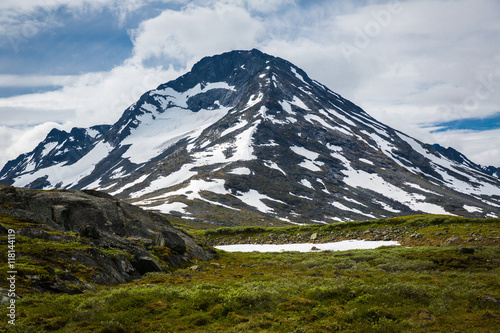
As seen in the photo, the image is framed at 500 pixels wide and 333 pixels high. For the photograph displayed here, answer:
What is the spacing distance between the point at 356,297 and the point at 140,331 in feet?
36.7

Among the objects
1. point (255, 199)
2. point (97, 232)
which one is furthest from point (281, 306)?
point (255, 199)

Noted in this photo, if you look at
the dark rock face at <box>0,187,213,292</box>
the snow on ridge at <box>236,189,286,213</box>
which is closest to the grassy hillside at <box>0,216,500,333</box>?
the dark rock face at <box>0,187,213,292</box>

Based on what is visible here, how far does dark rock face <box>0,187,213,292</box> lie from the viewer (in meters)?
22.5

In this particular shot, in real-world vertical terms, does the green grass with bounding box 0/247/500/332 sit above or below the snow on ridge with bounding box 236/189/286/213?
below

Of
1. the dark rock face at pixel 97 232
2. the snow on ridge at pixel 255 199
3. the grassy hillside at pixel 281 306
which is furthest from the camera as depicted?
the snow on ridge at pixel 255 199

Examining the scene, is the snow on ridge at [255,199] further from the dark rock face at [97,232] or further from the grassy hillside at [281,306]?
the grassy hillside at [281,306]

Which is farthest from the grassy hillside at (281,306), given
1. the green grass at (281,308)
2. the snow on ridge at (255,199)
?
the snow on ridge at (255,199)

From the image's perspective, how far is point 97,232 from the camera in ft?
90.2

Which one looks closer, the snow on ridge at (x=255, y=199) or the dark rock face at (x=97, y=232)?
the dark rock face at (x=97, y=232)

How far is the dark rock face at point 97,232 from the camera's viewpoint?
2250 centimetres

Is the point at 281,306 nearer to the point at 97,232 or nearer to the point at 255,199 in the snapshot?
the point at 97,232

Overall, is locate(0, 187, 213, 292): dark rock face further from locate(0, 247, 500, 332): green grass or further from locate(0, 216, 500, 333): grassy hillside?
locate(0, 247, 500, 332): green grass

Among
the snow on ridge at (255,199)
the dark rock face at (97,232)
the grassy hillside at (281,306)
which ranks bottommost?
the grassy hillside at (281,306)

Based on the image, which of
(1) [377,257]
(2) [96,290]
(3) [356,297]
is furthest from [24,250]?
(1) [377,257]
